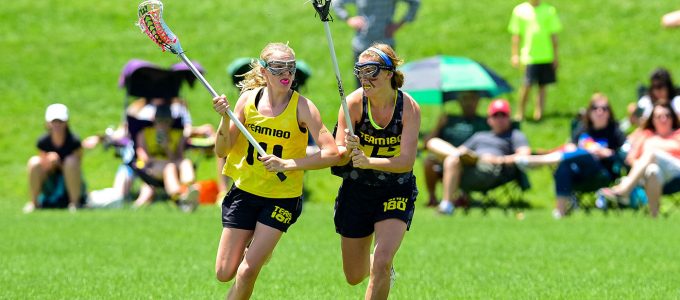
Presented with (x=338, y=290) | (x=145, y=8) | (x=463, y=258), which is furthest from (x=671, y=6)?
(x=145, y=8)

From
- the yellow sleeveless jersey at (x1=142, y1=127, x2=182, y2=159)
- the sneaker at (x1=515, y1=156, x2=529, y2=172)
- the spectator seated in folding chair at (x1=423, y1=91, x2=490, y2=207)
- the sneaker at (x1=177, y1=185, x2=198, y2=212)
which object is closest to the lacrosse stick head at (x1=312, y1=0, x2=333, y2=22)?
the sneaker at (x1=177, y1=185, x2=198, y2=212)

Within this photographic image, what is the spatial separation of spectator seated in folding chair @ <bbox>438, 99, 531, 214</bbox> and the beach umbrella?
4.46 feet

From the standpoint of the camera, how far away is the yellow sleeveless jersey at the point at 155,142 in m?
16.8

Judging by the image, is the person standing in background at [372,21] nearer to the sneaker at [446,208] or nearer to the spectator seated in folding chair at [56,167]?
the sneaker at [446,208]

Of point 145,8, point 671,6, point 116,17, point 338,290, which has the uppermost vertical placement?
point 145,8

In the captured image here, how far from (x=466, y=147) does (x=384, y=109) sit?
28.7 ft

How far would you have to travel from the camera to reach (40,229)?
44.5ft

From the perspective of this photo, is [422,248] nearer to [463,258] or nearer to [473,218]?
[463,258]

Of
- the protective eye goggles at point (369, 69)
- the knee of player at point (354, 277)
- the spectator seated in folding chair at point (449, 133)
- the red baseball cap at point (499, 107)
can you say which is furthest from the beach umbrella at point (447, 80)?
the protective eye goggles at point (369, 69)

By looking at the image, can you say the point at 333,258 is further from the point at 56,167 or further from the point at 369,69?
the point at 56,167

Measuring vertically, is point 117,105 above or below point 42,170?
below

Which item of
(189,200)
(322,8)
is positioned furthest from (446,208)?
(322,8)

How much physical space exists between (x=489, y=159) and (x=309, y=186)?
379 centimetres

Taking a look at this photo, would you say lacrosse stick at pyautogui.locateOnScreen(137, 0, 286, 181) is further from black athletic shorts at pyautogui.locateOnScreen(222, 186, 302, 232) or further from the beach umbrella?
the beach umbrella
